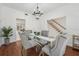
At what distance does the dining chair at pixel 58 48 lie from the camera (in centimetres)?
179

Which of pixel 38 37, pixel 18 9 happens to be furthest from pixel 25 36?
pixel 18 9

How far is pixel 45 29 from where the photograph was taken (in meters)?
1.80

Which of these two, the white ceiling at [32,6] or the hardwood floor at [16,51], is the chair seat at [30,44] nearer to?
the hardwood floor at [16,51]

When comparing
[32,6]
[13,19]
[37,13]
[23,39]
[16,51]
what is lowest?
[16,51]

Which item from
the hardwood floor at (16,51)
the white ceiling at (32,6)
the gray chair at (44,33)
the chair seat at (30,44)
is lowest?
the hardwood floor at (16,51)

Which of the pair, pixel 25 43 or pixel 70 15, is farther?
pixel 25 43

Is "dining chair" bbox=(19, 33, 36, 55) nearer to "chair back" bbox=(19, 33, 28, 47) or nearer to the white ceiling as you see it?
"chair back" bbox=(19, 33, 28, 47)

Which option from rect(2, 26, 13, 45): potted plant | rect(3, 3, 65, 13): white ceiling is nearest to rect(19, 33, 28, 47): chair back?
rect(2, 26, 13, 45): potted plant

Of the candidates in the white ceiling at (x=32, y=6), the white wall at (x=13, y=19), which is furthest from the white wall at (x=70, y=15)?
the white wall at (x=13, y=19)

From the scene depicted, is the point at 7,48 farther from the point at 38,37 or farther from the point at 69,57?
the point at 69,57

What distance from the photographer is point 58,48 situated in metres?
1.84

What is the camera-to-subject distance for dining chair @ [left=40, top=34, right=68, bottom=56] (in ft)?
5.87

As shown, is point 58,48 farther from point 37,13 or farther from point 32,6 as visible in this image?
point 32,6

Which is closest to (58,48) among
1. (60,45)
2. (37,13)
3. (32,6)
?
(60,45)
